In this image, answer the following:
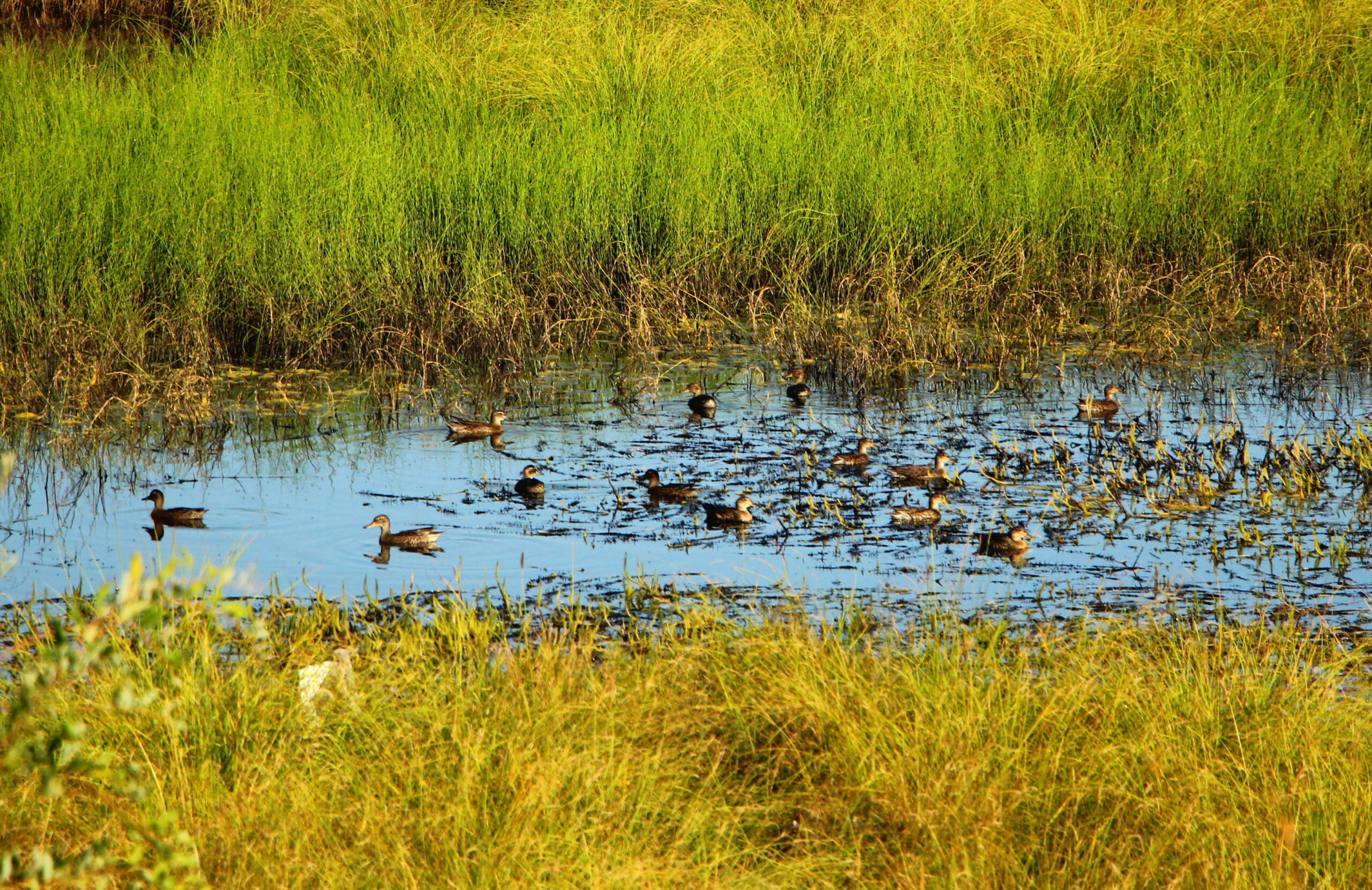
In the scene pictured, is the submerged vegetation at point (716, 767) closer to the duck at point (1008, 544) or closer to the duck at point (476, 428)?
the duck at point (1008, 544)

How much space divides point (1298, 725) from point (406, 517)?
463 centimetres

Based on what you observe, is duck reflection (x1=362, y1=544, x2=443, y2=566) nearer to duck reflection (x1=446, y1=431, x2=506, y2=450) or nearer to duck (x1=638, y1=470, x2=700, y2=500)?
duck (x1=638, y1=470, x2=700, y2=500)

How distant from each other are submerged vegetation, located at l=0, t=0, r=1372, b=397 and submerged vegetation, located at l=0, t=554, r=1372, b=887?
5.60m

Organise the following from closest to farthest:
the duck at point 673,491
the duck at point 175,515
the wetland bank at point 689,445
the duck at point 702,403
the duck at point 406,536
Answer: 1. the wetland bank at point 689,445
2. the duck at point 406,536
3. the duck at point 175,515
4. the duck at point 673,491
5. the duck at point 702,403

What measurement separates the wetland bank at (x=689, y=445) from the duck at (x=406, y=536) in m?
0.07

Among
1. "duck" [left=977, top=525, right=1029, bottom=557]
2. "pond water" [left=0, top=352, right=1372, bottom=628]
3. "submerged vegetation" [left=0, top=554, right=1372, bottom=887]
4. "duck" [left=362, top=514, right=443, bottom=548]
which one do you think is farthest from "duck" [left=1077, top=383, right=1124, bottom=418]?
"submerged vegetation" [left=0, top=554, right=1372, bottom=887]

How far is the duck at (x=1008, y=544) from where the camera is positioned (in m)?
Result: 7.09

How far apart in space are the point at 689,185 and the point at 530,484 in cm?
455

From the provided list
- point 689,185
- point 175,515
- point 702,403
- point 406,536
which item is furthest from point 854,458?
point 689,185

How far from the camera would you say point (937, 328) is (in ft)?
36.7

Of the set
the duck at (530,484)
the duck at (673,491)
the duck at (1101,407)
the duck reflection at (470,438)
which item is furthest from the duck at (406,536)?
the duck at (1101,407)

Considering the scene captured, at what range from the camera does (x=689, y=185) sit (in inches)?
485

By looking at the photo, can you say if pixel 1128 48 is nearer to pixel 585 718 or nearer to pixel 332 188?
pixel 332 188

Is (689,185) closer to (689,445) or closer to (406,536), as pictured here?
(689,445)
